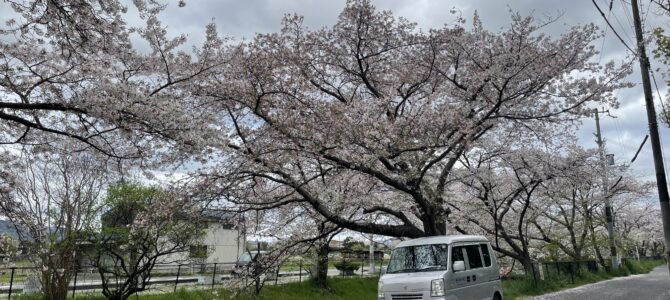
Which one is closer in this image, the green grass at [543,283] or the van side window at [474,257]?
the van side window at [474,257]

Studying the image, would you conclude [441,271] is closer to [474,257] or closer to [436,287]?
[436,287]

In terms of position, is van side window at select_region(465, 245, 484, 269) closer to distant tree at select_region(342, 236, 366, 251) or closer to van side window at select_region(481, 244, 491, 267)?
van side window at select_region(481, 244, 491, 267)

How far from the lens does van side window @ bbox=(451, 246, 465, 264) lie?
347 inches

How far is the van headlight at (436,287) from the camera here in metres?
8.04

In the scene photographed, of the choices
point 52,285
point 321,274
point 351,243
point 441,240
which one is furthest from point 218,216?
point 351,243

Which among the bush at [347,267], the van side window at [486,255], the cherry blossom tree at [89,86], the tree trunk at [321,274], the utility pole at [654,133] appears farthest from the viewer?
the bush at [347,267]

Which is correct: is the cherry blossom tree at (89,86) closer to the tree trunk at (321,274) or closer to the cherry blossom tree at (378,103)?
the cherry blossom tree at (378,103)

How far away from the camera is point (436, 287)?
26.5ft

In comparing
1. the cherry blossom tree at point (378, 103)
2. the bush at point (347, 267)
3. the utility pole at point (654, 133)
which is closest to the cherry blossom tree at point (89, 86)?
the cherry blossom tree at point (378, 103)

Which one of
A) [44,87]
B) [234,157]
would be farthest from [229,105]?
[44,87]

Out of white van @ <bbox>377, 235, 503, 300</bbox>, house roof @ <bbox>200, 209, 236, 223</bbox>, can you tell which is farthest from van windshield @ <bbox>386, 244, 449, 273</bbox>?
house roof @ <bbox>200, 209, 236, 223</bbox>

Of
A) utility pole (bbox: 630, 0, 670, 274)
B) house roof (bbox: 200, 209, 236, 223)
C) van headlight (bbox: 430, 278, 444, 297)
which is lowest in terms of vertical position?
van headlight (bbox: 430, 278, 444, 297)

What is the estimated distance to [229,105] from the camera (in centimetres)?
1016

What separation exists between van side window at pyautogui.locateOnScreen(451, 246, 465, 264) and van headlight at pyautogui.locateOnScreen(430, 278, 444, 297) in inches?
29.1
